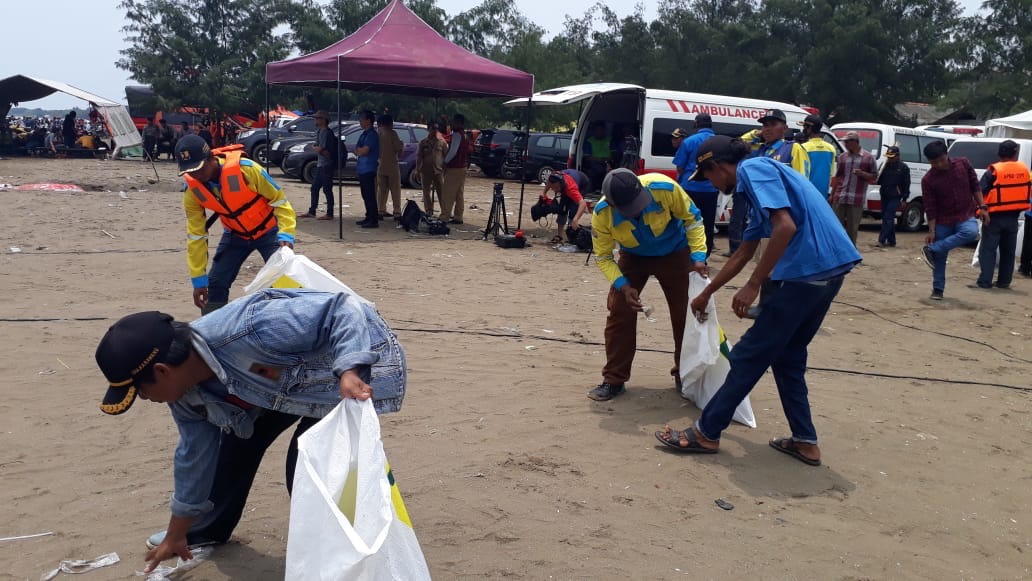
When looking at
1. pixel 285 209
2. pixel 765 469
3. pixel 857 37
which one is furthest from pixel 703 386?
pixel 857 37

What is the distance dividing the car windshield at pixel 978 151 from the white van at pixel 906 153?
1.90 ft

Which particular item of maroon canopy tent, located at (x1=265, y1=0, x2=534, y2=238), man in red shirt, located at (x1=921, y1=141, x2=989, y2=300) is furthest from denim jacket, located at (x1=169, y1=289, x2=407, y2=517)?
maroon canopy tent, located at (x1=265, y1=0, x2=534, y2=238)

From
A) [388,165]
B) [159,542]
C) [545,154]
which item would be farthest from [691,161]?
[545,154]

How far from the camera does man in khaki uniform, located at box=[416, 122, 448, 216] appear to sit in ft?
43.9

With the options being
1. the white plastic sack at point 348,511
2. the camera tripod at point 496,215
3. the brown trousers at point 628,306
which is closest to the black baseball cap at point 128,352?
the white plastic sack at point 348,511

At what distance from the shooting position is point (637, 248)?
200 inches

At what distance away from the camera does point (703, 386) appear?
4984 millimetres

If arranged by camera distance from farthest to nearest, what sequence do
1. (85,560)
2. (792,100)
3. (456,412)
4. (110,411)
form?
(792,100) → (456,412) → (85,560) → (110,411)

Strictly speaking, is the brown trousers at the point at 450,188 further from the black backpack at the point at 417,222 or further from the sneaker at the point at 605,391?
the sneaker at the point at 605,391

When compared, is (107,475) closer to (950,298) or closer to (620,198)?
(620,198)

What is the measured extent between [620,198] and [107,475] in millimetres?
3040

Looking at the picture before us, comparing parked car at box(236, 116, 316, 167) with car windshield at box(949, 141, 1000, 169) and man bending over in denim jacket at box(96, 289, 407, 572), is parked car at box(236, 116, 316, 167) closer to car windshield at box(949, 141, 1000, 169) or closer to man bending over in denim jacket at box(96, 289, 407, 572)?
car windshield at box(949, 141, 1000, 169)

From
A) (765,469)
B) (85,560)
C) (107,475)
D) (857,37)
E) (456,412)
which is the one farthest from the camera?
(857,37)

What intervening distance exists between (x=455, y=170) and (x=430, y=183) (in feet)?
2.64
